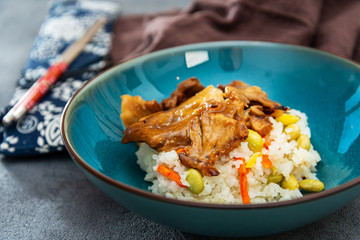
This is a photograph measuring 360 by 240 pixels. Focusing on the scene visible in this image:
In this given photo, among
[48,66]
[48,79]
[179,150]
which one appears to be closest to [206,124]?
[179,150]

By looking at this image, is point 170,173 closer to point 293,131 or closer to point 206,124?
point 206,124

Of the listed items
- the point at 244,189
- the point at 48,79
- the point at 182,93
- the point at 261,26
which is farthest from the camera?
the point at 261,26

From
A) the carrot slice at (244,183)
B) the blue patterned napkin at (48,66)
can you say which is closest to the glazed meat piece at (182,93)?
the carrot slice at (244,183)

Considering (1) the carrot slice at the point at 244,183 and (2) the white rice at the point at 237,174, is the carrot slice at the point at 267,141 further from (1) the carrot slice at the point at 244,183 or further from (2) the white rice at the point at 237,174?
(1) the carrot slice at the point at 244,183

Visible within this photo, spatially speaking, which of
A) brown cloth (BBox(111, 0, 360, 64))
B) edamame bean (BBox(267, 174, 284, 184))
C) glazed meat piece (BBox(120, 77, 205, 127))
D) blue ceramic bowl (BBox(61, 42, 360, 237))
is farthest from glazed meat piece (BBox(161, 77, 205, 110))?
brown cloth (BBox(111, 0, 360, 64))

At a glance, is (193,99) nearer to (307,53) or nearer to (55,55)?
(307,53)

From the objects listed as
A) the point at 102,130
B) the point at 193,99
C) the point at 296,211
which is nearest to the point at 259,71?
the point at 193,99
